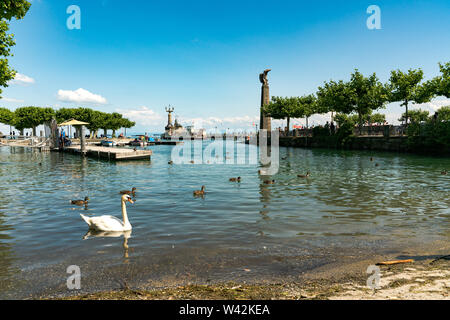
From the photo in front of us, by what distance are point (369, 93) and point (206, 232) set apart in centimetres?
5185

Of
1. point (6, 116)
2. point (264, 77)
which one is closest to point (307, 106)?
point (264, 77)

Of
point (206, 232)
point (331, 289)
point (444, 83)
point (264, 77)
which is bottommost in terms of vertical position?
point (206, 232)

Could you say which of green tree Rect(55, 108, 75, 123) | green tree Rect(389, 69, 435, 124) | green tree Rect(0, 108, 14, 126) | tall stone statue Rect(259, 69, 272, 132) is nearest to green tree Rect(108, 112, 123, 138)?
green tree Rect(55, 108, 75, 123)

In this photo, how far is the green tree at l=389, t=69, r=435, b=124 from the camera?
45.2 meters

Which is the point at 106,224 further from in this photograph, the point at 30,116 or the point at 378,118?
the point at 378,118

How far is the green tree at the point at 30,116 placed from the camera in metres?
85.7

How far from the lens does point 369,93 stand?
52.7m

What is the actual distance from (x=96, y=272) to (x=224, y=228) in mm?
4310

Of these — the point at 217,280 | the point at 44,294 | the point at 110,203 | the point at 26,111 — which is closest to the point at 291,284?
the point at 217,280

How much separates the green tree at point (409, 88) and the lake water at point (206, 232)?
110ft

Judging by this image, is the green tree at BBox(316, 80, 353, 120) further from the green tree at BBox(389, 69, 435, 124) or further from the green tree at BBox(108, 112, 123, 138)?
the green tree at BBox(108, 112, 123, 138)

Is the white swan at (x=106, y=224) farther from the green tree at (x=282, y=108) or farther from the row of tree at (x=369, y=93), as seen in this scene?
the green tree at (x=282, y=108)

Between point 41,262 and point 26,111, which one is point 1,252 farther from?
point 26,111

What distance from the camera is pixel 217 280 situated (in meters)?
6.05
